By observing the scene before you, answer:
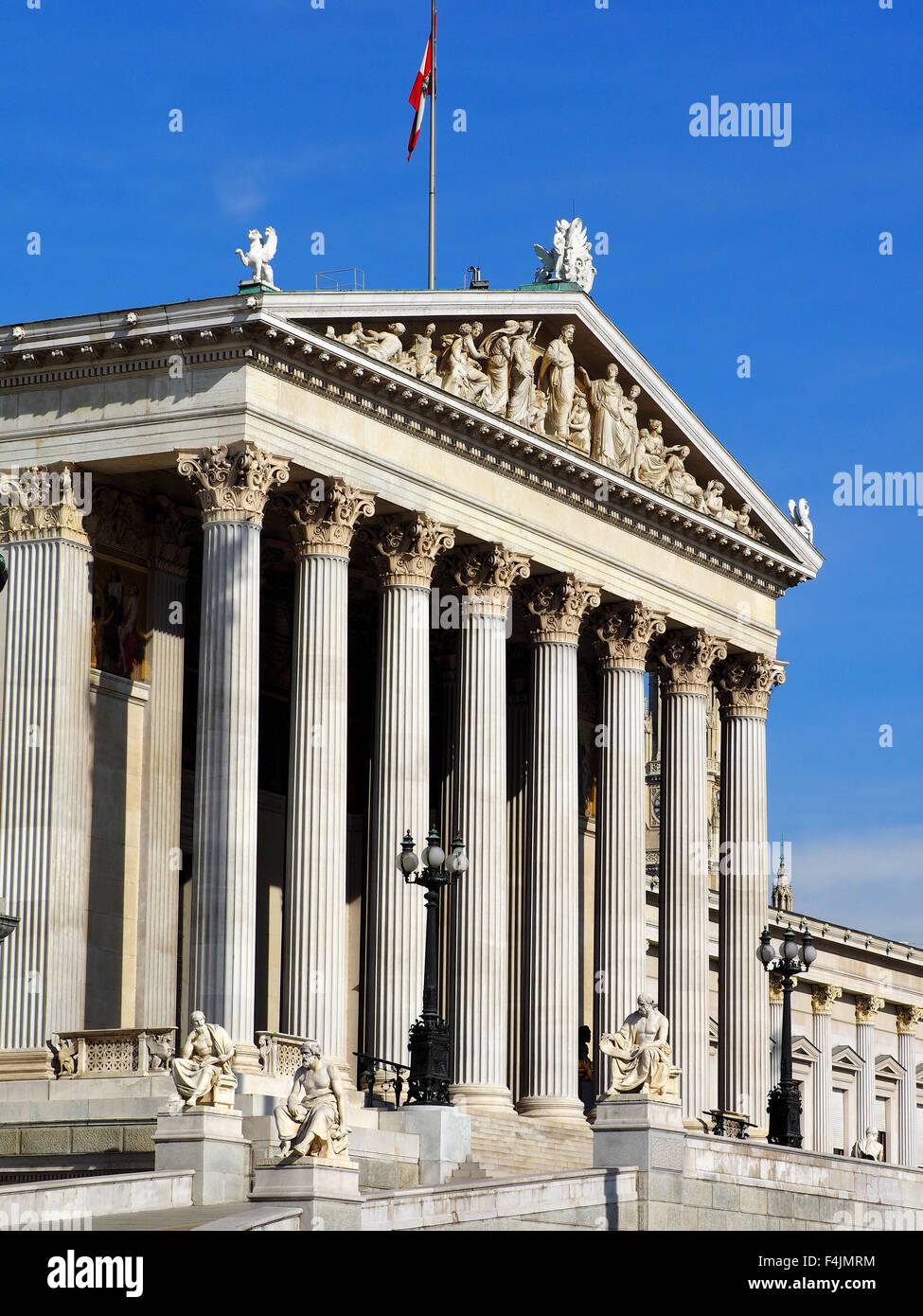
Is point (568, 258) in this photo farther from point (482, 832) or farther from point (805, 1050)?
point (805, 1050)

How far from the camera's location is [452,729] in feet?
188

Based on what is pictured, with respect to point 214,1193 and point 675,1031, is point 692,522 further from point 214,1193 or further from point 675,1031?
point 214,1193

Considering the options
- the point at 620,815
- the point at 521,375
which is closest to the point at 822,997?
the point at 620,815

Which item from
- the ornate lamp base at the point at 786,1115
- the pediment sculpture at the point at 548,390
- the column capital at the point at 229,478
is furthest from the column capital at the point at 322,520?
the ornate lamp base at the point at 786,1115

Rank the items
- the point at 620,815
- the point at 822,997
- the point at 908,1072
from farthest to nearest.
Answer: the point at 908,1072 → the point at 822,997 → the point at 620,815

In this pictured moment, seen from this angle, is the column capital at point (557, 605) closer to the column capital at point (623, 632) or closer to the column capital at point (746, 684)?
the column capital at point (623, 632)

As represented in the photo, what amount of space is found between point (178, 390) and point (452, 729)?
11964mm

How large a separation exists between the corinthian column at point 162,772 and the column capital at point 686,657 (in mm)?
14455

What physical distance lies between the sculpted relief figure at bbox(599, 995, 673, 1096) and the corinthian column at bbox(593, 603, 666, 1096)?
1828 cm

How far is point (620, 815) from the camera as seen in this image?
60.1 metres

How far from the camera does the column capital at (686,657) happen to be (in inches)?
2502

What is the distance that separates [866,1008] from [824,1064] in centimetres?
461
